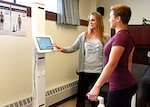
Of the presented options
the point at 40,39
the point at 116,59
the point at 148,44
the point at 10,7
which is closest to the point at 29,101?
the point at 40,39

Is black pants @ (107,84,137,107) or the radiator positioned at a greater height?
black pants @ (107,84,137,107)

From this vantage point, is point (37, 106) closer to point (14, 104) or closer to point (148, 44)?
point (14, 104)

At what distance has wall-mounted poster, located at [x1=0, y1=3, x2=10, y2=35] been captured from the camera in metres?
2.32

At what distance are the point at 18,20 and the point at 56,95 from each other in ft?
4.62

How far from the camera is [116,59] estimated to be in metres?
1.37

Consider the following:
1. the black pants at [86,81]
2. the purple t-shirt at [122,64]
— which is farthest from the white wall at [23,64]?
the purple t-shirt at [122,64]

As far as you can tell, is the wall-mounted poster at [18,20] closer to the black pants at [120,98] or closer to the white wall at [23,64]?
the white wall at [23,64]

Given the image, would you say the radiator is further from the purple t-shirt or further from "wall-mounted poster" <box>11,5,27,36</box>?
the purple t-shirt

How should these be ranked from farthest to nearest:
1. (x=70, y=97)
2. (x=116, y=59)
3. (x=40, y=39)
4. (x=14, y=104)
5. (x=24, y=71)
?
1. (x=70, y=97)
2. (x=24, y=71)
3. (x=14, y=104)
4. (x=40, y=39)
5. (x=116, y=59)

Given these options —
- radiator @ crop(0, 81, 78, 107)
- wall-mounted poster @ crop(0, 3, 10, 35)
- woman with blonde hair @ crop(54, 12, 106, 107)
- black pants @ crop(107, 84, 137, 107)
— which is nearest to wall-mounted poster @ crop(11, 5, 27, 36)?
wall-mounted poster @ crop(0, 3, 10, 35)

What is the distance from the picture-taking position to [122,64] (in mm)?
1452

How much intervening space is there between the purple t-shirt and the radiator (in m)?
1.53

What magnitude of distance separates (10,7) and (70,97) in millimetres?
2013


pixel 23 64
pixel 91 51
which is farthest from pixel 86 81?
pixel 23 64
